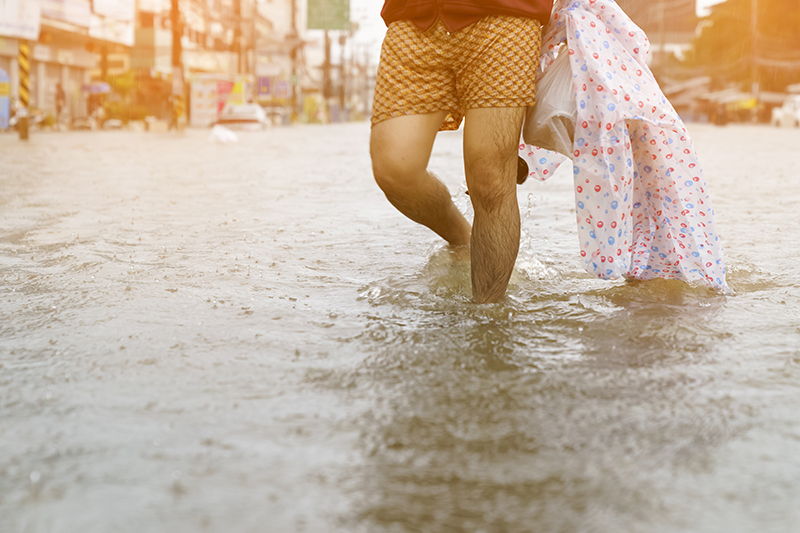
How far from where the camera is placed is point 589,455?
1.31 m

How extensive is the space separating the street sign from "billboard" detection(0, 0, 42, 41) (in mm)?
16402

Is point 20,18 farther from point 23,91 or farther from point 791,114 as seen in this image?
point 791,114

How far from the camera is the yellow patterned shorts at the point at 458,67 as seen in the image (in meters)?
2.28

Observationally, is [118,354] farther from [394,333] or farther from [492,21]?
[492,21]

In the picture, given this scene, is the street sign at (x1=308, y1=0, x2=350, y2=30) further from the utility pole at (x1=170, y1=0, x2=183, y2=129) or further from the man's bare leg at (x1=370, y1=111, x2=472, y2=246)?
the man's bare leg at (x1=370, y1=111, x2=472, y2=246)

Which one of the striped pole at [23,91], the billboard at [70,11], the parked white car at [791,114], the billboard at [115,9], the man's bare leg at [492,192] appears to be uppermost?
the billboard at [115,9]

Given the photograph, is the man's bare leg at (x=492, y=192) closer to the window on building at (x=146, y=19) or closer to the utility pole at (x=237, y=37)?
the window on building at (x=146, y=19)

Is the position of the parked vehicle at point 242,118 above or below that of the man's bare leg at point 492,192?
above

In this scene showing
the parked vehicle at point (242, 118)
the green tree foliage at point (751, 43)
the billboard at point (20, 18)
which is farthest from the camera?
the green tree foliage at point (751, 43)

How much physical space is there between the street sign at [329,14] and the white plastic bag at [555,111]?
38573 mm

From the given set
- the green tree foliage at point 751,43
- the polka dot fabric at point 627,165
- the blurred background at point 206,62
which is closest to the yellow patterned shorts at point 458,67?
the polka dot fabric at point 627,165

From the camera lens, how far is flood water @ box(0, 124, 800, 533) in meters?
1.15

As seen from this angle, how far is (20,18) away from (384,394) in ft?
83.7

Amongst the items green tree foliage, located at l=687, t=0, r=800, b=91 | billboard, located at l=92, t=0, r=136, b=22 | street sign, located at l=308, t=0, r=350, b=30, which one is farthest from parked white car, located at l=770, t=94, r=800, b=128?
billboard, located at l=92, t=0, r=136, b=22
